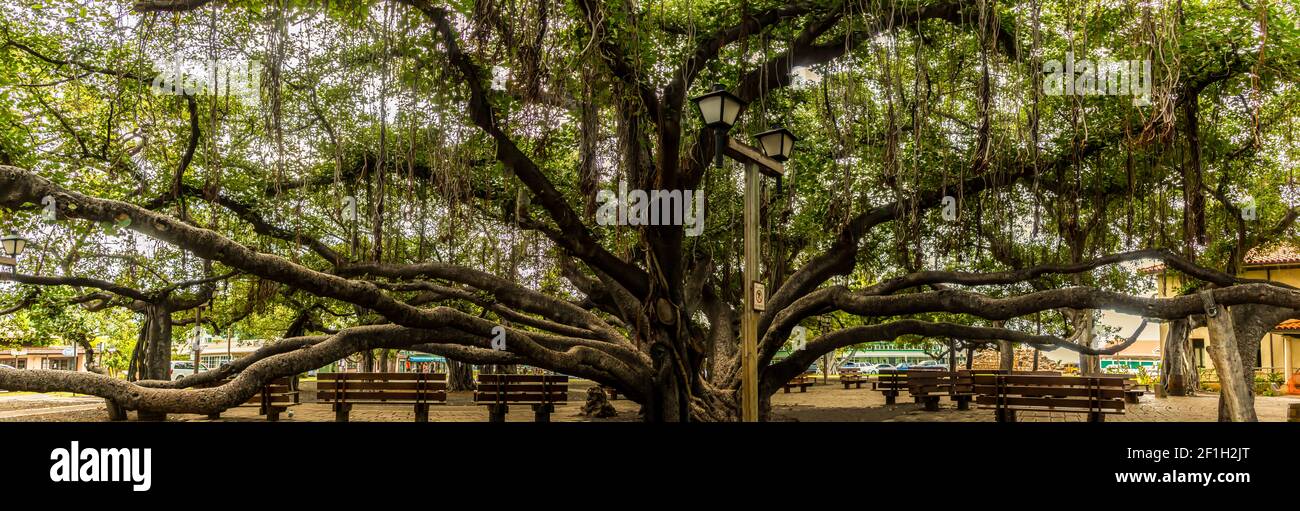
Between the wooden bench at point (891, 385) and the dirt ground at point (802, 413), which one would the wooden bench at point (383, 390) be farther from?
the wooden bench at point (891, 385)

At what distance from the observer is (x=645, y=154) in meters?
8.15

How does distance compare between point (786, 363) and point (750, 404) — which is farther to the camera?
point (786, 363)

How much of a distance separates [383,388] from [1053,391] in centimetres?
1004

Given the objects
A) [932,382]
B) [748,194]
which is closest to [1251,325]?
[932,382]

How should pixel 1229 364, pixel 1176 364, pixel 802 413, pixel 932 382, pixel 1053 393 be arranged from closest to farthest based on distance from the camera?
1. pixel 1229 364
2. pixel 1053 393
3. pixel 932 382
4. pixel 802 413
5. pixel 1176 364

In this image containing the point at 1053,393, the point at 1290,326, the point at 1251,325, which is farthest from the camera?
the point at 1290,326

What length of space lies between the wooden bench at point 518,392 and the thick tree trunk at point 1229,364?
7850 mm

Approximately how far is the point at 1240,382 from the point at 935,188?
407cm

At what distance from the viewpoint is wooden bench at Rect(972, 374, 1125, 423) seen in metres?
9.94

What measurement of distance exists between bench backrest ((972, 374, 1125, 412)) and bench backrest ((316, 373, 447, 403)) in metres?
8.44

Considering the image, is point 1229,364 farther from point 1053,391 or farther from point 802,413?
point 802,413

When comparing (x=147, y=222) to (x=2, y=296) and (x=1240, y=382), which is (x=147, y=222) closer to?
(x=1240, y=382)
